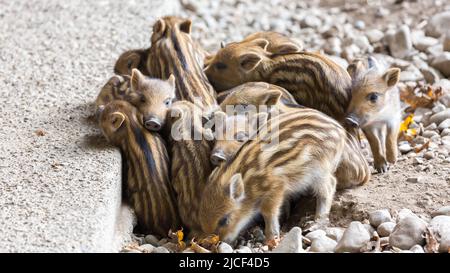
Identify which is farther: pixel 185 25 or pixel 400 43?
pixel 400 43

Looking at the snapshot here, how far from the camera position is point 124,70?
5785 mm

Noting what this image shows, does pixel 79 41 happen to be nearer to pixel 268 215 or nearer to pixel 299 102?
pixel 299 102

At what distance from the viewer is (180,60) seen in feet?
18.0

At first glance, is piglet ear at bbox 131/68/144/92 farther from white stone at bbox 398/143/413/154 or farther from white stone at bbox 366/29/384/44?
white stone at bbox 366/29/384/44

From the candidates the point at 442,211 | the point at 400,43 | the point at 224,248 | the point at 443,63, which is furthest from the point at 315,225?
the point at 400,43

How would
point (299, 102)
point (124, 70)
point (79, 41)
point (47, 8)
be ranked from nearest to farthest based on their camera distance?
1. point (299, 102)
2. point (124, 70)
3. point (79, 41)
4. point (47, 8)

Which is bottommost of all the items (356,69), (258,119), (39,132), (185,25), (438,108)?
(438,108)

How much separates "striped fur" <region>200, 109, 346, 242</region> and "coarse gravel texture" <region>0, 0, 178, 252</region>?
0.52 meters

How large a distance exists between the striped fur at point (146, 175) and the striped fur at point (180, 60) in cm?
57

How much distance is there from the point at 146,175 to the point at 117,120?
37 centimetres

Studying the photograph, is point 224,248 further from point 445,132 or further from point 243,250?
point 445,132

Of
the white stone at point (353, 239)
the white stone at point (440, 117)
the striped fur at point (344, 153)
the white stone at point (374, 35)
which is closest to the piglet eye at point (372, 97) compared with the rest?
the striped fur at point (344, 153)

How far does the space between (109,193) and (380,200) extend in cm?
143
